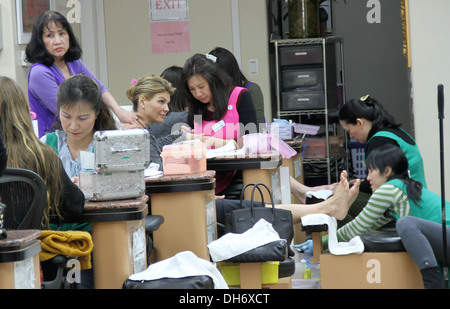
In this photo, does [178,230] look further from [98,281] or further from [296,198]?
[296,198]

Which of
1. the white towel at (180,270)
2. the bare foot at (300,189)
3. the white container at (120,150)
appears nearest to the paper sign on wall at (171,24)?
the bare foot at (300,189)

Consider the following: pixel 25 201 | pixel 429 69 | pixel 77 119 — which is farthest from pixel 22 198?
pixel 429 69

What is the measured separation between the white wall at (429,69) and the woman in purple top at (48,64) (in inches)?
81.1

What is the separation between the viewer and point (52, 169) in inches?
109

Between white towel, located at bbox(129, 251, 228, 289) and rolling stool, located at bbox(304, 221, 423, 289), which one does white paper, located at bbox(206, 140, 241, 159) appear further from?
white towel, located at bbox(129, 251, 228, 289)

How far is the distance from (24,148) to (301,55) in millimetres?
4777

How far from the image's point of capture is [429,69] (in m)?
5.11

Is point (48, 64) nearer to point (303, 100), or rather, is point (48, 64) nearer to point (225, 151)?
point (225, 151)

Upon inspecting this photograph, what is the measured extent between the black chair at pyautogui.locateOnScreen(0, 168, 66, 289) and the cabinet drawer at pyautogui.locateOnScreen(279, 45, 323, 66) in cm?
486

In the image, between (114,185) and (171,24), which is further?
(171,24)

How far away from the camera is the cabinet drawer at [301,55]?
7172mm

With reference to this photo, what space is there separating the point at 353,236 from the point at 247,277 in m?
0.94

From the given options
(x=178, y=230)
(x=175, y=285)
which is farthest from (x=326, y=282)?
(x=175, y=285)

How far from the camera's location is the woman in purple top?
419 cm
